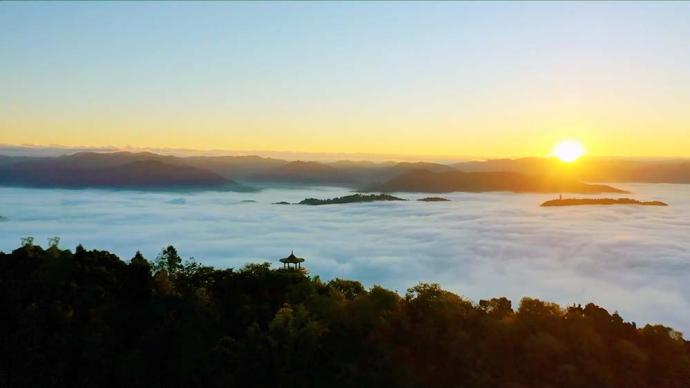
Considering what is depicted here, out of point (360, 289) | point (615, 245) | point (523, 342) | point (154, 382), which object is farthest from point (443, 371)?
point (615, 245)

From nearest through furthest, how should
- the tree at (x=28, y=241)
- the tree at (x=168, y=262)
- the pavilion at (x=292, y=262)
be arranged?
the tree at (x=28, y=241), the tree at (x=168, y=262), the pavilion at (x=292, y=262)

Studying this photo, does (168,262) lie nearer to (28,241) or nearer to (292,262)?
(292,262)

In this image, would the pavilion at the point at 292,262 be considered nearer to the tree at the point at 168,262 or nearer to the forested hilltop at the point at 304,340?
the forested hilltop at the point at 304,340

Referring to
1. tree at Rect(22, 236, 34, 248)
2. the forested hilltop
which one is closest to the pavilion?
the forested hilltop

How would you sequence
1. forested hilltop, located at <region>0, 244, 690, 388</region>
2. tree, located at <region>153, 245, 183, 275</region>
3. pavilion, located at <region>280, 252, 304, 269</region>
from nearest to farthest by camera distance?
forested hilltop, located at <region>0, 244, 690, 388</region>
tree, located at <region>153, 245, 183, 275</region>
pavilion, located at <region>280, 252, 304, 269</region>

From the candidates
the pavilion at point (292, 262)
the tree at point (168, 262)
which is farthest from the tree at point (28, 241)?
the pavilion at point (292, 262)

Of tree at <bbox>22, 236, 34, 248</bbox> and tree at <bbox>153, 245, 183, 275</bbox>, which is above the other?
tree at <bbox>22, 236, 34, 248</bbox>

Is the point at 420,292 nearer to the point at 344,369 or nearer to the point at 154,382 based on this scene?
the point at 344,369

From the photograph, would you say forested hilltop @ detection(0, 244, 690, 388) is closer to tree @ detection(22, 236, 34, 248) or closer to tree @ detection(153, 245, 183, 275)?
tree @ detection(22, 236, 34, 248)

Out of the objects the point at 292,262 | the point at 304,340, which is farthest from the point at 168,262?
the point at 304,340
